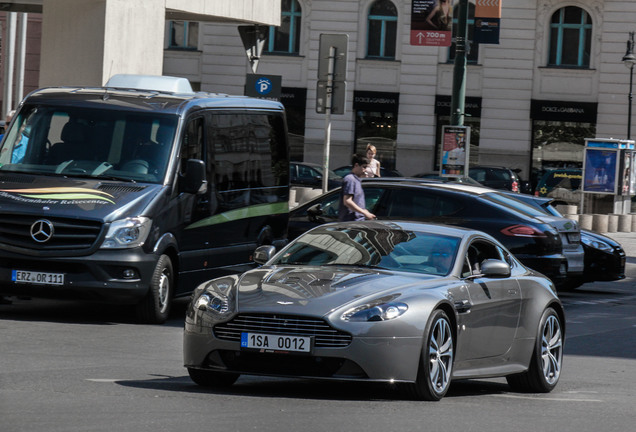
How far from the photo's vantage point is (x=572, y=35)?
159 feet

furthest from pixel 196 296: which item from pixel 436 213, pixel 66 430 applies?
pixel 436 213

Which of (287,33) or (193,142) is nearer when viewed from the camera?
(193,142)

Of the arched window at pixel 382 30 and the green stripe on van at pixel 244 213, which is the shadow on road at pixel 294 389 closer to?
the green stripe on van at pixel 244 213

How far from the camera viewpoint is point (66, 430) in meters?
7.12

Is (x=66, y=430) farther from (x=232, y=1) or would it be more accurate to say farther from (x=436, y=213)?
(x=232, y=1)

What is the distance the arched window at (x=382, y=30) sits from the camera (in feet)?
164

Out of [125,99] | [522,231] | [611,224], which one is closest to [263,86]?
[522,231]

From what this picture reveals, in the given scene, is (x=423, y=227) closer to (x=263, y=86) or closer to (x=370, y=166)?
(x=370, y=166)

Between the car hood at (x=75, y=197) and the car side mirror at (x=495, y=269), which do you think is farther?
the car hood at (x=75, y=197)

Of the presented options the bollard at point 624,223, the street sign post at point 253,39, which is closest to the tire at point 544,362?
the street sign post at point 253,39

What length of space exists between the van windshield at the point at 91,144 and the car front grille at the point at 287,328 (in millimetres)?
5352

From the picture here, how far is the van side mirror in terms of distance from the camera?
1403cm

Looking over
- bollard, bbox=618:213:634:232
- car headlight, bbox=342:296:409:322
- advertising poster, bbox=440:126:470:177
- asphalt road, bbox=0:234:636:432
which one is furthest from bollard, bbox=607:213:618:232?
car headlight, bbox=342:296:409:322

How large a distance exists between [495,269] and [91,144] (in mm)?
5827
